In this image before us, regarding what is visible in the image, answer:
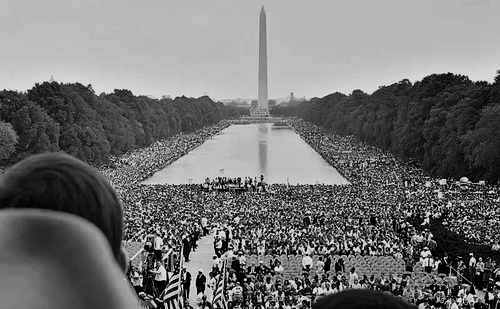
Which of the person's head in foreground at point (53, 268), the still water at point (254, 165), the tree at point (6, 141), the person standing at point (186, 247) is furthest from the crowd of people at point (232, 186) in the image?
the person's head in foreground at point (53, 268)

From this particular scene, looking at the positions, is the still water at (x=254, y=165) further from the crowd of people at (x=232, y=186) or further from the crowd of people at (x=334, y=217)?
the crowd of people at (x=334, y=217)

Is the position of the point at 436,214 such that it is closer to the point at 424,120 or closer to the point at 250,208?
the point at 250,208

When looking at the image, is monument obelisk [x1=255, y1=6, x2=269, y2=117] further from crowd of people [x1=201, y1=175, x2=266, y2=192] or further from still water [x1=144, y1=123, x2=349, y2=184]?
crowd of people [x1=201, y1=175, x2=266, y2=192]

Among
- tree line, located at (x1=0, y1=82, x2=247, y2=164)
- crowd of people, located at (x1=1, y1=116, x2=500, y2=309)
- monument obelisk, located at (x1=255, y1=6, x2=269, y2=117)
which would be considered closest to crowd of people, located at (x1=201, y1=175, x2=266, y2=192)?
crowd of people, located at (x1=1, y1=116, x2=500, y2=309)

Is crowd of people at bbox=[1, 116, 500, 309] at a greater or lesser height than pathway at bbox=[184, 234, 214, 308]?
greater

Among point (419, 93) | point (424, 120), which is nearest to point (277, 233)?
point (424, 120)

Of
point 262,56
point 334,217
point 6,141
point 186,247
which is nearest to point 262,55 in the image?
point 262,56

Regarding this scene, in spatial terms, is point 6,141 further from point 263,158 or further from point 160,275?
point 160,275
